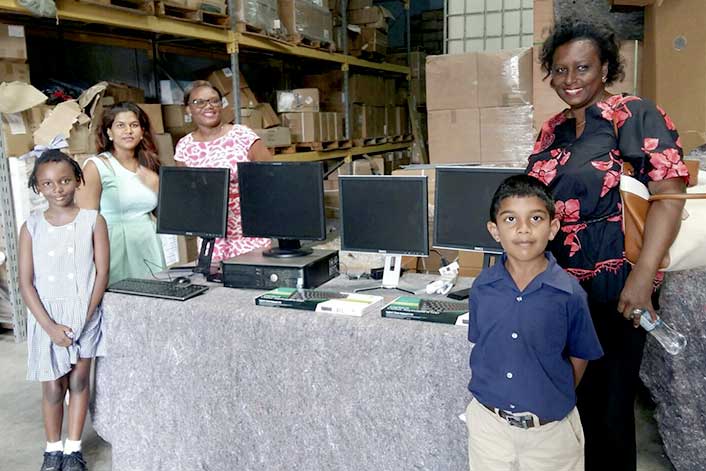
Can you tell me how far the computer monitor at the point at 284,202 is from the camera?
2.24 metres

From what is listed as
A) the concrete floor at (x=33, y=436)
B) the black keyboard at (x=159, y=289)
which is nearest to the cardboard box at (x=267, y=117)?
the concrete floor at (x=33, y=436)

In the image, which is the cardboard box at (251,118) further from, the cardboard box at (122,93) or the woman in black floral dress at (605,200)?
the woman in black floral dress at (605,200)

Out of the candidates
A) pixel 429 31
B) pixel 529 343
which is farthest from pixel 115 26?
pixel 429 31

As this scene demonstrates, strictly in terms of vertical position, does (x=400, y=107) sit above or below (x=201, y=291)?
above

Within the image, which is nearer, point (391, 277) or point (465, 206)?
point (465, 206)

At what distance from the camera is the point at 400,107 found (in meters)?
8.05

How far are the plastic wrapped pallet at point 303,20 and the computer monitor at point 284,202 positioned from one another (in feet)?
10.8

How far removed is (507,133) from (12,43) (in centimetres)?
283

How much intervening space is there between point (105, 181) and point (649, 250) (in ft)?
6.71

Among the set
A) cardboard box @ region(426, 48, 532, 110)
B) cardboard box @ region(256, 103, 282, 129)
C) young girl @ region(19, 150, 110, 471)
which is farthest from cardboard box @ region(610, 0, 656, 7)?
cardboard box @ region(256, 103, 282, 129)

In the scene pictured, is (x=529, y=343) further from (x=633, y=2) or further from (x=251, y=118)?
(x=251, y=118)

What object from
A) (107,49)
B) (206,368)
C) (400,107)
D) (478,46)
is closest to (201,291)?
(206,368)

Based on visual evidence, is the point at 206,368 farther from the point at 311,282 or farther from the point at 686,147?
the point at 686,147

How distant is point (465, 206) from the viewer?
2076 millimetres
